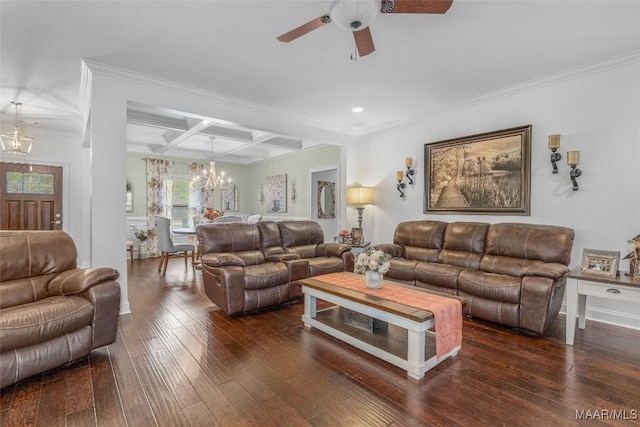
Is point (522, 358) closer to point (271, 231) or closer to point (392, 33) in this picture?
point (392, 33)

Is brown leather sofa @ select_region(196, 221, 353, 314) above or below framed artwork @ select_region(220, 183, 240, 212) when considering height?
below

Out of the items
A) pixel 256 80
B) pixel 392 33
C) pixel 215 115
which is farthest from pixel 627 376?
pixel 215 115

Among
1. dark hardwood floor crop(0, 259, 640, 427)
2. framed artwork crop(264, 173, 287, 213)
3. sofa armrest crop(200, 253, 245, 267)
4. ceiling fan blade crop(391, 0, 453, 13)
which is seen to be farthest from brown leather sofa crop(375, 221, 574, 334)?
framed artwork crop(264, 173, 287, 213)

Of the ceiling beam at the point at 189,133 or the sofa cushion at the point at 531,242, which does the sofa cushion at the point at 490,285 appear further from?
the ceiling beam at the point at 189,133

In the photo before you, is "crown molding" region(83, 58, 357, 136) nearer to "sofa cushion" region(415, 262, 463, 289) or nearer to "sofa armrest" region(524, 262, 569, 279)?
"sofa cushion" region(415, 262, 463, 289)

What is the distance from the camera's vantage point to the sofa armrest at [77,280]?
2453 mm

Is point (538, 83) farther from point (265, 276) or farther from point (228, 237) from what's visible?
point (228, 237)

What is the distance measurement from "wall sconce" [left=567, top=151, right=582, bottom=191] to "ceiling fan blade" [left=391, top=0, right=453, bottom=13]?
98.5 inches

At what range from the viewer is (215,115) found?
4273 millimetres

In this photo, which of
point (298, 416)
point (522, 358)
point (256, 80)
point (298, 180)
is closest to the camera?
point (298, 416)

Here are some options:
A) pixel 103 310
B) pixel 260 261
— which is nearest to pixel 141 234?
pixel 260 261

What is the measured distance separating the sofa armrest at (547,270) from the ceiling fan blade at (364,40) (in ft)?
8.36

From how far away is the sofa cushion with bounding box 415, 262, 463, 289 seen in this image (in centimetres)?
354

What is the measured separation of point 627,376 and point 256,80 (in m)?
4.36
